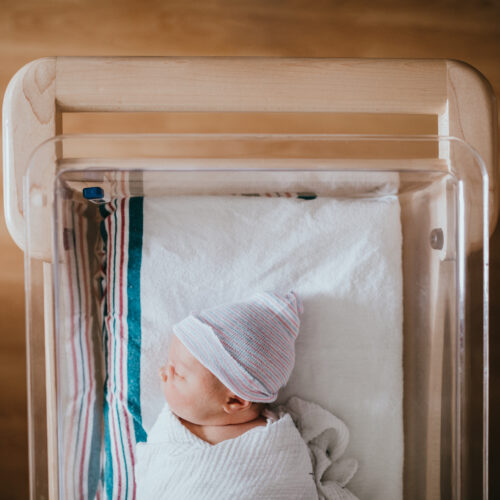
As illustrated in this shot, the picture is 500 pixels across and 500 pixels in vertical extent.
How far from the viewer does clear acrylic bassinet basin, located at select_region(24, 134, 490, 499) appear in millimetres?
576

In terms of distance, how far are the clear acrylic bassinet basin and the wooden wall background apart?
393 millimetres

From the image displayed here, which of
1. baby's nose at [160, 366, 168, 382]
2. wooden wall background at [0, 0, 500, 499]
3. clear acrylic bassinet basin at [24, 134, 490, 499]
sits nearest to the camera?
clear acrylic bassinet basin at [24, 134, 490, 499]

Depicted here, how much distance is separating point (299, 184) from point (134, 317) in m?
0.31

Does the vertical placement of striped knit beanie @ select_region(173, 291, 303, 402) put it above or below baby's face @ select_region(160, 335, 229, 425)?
above

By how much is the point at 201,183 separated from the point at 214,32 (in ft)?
1.50

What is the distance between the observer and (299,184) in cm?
64

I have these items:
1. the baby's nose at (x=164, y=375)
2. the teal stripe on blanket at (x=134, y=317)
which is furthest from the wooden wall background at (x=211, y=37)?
the baby's nose at (x=164, y=375)

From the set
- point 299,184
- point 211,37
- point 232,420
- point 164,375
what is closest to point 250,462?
point 232,420

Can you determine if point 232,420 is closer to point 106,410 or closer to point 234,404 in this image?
point 234,404

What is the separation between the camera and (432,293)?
25.9 inches

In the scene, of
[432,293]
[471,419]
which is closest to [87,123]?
[432,293]

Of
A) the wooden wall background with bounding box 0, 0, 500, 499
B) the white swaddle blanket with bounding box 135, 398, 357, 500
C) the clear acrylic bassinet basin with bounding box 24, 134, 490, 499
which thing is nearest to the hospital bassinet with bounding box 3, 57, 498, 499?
the clear acrylic bassinet basin with bounding box 24, 134, 490, 499

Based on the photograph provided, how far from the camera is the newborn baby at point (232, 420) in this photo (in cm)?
64

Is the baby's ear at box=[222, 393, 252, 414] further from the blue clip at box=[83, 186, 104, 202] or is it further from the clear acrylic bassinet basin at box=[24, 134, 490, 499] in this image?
the blue clip at box=[83, 186, 104, 202]
